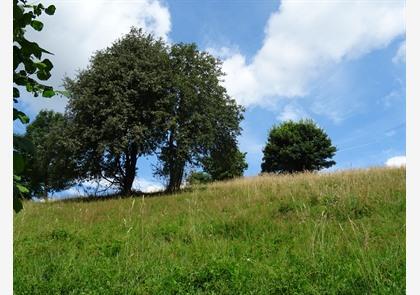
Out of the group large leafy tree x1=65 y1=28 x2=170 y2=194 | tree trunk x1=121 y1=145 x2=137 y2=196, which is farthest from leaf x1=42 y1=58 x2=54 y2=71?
tree trunk x1=121 y1=145 x2=137 y2=196

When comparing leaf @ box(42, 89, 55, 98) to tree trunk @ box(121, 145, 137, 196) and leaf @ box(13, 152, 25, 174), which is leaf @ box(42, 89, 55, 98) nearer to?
leaf @ box(13, 152, 25, 174)

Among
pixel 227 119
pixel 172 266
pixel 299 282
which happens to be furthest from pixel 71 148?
pixel 299 282

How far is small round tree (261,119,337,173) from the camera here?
49.2m

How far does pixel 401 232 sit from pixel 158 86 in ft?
63.8

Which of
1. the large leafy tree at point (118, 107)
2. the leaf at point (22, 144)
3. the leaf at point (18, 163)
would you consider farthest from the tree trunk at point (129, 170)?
the leaf at point (18, 163)

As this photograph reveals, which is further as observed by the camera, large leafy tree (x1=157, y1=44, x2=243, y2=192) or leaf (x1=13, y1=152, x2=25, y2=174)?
large leafy tree (x1=157, y1=44, x2=243, y2=192)

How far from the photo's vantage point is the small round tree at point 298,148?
49.2m

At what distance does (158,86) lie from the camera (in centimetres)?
2619

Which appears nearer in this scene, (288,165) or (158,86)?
(158,86)

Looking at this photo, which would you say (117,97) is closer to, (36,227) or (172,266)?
(36,227)

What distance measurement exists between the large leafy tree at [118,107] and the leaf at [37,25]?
22.7m

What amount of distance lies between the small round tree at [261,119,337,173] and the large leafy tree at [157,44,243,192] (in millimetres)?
19453

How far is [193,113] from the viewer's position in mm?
27719

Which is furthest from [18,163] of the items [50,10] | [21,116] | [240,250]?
[240,250]
